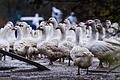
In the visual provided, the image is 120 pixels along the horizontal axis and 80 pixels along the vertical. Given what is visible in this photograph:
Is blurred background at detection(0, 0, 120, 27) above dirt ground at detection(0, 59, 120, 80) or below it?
above

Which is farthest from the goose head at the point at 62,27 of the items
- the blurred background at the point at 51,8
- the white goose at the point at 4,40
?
the white goose at the point at 4,40

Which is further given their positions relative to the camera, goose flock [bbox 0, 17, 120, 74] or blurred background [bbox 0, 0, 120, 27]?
goose flock [bbox 0, 17, 120, 74]

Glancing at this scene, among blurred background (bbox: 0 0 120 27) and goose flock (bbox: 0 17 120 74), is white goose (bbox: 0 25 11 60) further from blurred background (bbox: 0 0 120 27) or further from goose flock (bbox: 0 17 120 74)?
blurred background (bbox: 0 0 120 27)

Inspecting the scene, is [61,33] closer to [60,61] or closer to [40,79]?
[60,61]

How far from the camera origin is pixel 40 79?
10.2 metres

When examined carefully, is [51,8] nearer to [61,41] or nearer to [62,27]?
[62,27]

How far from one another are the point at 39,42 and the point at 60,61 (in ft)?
3.27

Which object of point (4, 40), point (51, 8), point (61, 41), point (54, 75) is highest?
point (51, 8)

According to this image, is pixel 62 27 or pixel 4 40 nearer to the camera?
pixel 62 27

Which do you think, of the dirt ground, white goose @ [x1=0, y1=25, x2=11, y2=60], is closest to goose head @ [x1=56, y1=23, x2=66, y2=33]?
white goose @ [x1=0, y1=25, x2=11, y2=60]

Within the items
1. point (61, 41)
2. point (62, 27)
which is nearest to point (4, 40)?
point (62, 27)

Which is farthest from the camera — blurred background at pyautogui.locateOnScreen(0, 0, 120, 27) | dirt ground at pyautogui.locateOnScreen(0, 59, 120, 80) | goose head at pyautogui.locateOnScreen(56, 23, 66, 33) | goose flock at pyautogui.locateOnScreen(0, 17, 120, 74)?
goose head at pyautogui.locateOnScreen(56, 23, 66, 33)

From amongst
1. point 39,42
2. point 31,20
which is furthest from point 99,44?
point 31,20

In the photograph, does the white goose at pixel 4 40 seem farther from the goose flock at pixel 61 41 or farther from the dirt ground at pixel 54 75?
the dirt ground at pixel 54 75
